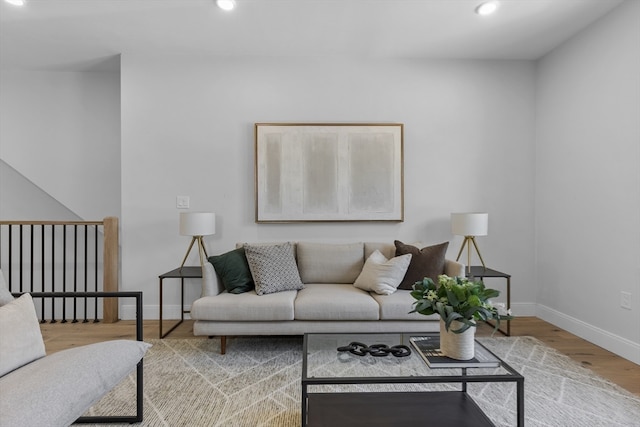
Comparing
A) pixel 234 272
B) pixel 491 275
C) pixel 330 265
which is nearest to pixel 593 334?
pixel 491 275

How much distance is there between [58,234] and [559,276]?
5.61m

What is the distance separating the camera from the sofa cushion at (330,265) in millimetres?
3350

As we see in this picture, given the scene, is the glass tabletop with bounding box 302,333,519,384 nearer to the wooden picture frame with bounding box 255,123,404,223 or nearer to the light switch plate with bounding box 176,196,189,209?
the wooden picture frame with bounding box 255,123,404,223

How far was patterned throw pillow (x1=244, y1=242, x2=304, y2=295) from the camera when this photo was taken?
2945mm

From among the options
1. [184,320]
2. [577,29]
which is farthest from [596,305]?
[184,320]

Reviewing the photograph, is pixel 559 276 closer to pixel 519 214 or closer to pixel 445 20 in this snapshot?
pixel 519 214

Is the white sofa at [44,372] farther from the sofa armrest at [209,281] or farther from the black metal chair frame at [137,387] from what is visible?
the sofa armrest at [209,281]

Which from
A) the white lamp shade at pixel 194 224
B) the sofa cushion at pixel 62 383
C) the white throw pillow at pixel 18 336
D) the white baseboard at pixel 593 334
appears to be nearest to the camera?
the sofa cushion at pixel 62 383

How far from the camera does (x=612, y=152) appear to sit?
113 inches

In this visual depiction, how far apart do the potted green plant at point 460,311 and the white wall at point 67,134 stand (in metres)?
3.93

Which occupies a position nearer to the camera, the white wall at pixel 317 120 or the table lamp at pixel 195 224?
the table lamp at pixel 195 224

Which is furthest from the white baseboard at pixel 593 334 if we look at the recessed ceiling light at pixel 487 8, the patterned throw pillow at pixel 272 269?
the recessed ceiling light at pixel 487 8

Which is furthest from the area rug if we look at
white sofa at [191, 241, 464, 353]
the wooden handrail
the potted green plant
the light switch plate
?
the light switch plate

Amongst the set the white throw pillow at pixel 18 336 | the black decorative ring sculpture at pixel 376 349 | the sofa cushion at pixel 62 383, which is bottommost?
the black decorative ring sculpture at pixel 376 349
